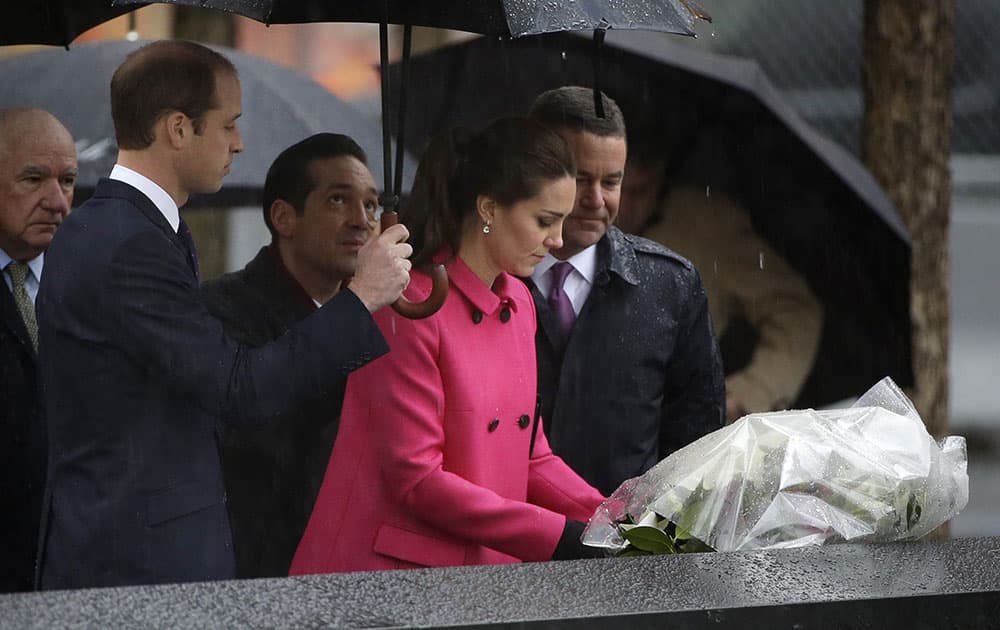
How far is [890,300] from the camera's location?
16.4 ft

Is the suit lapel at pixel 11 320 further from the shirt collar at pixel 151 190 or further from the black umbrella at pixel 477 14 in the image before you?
the black umbrella at pixel 477 14

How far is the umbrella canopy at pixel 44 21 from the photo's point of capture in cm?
381

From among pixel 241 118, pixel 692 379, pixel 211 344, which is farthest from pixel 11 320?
pixel 692 379

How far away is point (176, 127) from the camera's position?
10.3ft

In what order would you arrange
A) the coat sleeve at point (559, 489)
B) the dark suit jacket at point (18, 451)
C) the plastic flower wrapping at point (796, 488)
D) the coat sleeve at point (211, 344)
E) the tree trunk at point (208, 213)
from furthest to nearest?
the tree trunk at point (208, 213) → the dark suit jacket at point (18, 451) → the coat sleeve at point (559, 489) → the coat sleeve at point (211, 344) → the plastic flower wrapping at point (796, 488)

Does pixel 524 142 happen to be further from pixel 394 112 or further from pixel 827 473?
pixel 394 112

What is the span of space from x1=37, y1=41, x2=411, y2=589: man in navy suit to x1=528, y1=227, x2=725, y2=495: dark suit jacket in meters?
0.87

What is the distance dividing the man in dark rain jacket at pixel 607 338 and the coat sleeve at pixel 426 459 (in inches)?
24.3

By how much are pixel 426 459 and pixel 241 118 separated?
1575 millimetres

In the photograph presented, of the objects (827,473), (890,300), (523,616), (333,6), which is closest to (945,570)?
(827,473)

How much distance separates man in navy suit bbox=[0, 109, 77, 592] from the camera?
3678 millimetres

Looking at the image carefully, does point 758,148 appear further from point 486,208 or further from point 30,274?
point 30,274

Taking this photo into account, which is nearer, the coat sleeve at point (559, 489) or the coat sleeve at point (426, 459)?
the coat sleeve at point (426, 459)

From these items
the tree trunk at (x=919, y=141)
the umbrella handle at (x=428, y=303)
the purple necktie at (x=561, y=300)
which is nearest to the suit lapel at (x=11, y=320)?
the umbrella handle at (x=428, y=303)
